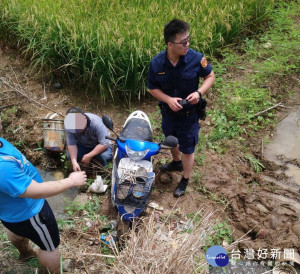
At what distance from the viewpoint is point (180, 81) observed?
9.01 ft

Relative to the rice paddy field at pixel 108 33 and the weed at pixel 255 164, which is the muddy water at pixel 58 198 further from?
the weed at pixel 255 164

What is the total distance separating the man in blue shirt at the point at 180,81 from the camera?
101 inches

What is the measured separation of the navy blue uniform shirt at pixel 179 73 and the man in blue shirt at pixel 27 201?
3.83ft

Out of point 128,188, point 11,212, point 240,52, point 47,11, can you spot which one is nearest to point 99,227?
point 128,188

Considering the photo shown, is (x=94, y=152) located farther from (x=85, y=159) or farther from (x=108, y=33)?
(x=108, y=33)

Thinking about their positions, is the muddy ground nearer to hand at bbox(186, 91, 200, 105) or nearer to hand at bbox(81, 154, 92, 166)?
hand at bbox(81, 154, 92, 166)

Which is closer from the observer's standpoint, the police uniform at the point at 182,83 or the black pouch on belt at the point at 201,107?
the police uniform at the point at 182,83

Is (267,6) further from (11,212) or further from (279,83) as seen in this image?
(11,212)

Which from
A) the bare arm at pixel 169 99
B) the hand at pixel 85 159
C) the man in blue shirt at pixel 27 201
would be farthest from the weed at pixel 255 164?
the man in blue shirt at pixel 27 201

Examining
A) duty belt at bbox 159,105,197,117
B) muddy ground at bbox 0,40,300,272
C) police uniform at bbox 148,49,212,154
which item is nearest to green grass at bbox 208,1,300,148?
muddy ground at bbox 0,40,300,272

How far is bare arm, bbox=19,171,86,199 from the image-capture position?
186 centimetres

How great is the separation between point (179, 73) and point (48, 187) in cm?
144

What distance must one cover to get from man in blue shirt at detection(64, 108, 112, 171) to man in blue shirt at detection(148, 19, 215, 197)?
0.82 metres

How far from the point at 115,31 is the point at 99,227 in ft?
8.53
